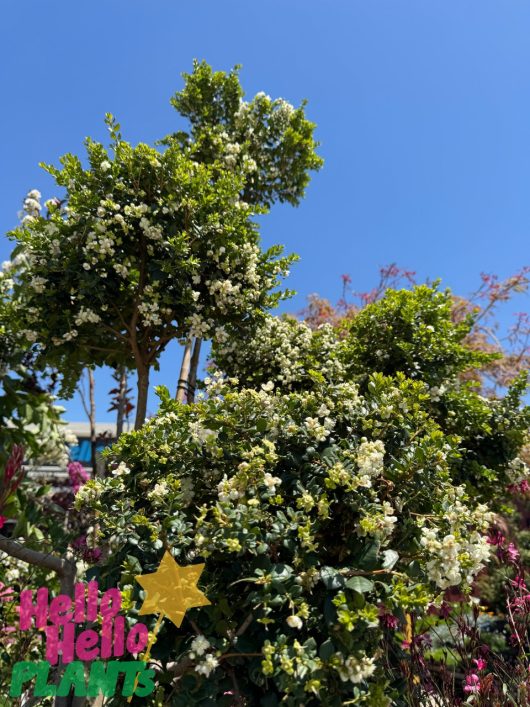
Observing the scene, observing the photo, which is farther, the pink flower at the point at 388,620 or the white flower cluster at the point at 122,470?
the pink flower at the point at 388,620

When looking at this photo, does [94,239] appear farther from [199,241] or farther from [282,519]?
[282,519]

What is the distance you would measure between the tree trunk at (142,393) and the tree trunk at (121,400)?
2.86 ft

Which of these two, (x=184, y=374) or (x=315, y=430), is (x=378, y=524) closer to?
(x=315, y=430)

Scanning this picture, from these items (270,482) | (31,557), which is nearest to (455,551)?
(270,482)

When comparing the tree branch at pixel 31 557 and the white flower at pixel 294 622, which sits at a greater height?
A: the tree branch at pixel 31 557

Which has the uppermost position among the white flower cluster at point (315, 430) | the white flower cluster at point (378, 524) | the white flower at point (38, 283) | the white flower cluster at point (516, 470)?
the white flower at point (38, 283)

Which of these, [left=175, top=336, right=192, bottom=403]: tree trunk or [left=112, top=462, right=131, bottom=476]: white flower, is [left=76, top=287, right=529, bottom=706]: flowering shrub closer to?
[left=112, top=462, right=131, bottom=476]: white flower

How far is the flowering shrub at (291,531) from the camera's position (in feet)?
5.18

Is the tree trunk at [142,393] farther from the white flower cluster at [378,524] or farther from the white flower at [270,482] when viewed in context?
the white flower cluster at [378,524]

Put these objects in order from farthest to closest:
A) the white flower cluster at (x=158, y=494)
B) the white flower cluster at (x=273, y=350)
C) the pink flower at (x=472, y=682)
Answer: the white flower cluster at (x=273, y=350)
the pink flower at (x=472, y=682)
the white flower cluster at (x=158, y=494)

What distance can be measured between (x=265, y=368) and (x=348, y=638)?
9.03ft

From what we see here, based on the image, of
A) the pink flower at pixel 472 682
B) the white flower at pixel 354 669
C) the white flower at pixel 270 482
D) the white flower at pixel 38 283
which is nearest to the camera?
the white flower at pixel 354 669

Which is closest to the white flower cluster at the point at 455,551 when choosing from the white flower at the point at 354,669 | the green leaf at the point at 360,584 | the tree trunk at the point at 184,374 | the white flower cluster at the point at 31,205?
the green leaf at the point at 360,584

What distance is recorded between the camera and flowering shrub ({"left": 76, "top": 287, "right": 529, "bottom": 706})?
62.2 inches
